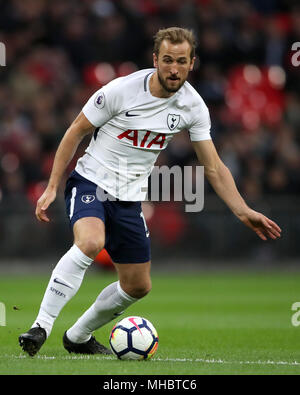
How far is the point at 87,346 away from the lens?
6.96 metres

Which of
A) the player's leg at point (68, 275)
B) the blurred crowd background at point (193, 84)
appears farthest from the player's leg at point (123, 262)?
the blurred crowd background at point (193, 84)

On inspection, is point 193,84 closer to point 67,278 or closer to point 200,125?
point 200,125

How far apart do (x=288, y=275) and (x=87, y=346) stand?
8.79 m

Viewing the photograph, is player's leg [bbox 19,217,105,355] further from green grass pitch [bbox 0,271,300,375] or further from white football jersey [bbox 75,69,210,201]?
white football jersey [bbox 75,69,210,201]

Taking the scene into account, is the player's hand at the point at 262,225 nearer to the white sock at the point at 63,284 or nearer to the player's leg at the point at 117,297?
the player's leg at the point at 117,297

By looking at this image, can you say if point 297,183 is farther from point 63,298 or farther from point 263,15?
point 63,298

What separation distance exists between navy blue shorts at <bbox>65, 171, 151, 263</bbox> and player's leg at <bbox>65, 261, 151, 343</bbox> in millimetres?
78

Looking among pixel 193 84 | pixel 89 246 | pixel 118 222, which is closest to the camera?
pixel 89 246

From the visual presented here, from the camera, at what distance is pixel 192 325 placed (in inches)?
374

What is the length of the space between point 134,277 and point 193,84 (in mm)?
10987

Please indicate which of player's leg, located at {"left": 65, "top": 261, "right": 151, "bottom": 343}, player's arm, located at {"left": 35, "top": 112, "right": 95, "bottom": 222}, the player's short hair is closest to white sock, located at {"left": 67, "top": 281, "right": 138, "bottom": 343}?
player's leg, located at {"left": 65, "top": 261, "right": 151, "bottom": 343}

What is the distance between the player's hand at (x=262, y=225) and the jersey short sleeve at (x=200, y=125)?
704mm

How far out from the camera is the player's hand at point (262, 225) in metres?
6.53

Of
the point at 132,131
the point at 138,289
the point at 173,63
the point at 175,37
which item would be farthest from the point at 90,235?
the point at 175,37
